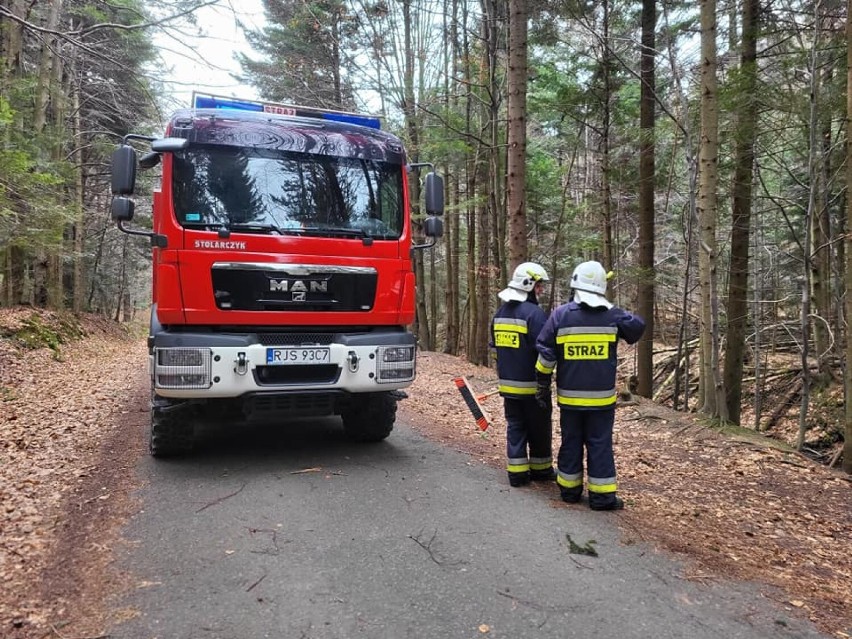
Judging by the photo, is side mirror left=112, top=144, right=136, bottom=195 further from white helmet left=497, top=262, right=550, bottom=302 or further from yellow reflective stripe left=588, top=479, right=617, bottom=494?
yellow reflective stripe left=588, top=479, right=617, bottom=494

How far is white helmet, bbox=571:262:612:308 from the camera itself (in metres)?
4.51

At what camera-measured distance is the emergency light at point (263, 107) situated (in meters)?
6.03

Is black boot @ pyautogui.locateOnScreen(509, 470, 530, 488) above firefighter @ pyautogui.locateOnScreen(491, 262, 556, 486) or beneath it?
beneath

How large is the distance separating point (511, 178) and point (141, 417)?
6757 millimetres

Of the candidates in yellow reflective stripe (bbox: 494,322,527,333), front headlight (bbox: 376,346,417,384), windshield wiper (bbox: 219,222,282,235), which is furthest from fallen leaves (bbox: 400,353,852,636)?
windshield wiper (bbox: 219,222,282,235)

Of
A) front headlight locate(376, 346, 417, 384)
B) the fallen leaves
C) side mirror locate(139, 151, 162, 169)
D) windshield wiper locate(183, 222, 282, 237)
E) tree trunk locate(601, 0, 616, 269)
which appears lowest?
the fallen leaves

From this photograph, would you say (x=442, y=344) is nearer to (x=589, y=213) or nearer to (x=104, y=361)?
(x=589, y=213)

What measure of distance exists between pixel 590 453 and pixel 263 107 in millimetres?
4857

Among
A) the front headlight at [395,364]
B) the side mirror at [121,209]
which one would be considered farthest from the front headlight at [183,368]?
the front headlight at [395,364]

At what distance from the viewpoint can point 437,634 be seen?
276cm

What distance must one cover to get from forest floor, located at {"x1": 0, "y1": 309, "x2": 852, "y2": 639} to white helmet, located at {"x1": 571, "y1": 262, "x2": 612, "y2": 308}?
1681mm

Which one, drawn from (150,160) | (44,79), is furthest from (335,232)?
(44,79)

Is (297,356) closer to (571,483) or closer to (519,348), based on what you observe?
(519,348)

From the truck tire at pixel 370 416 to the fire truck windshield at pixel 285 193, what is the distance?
5.84 ft
